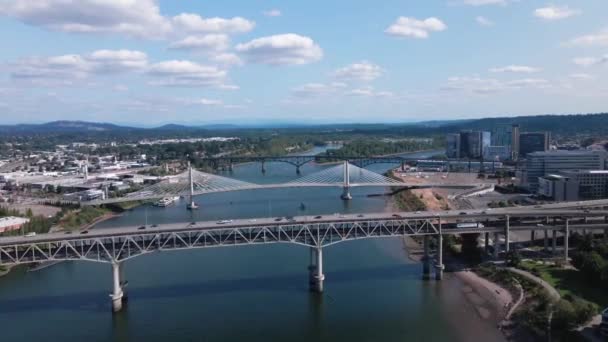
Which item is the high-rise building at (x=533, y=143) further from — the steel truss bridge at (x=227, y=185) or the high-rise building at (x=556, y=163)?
the steel truss bridge at (x=227, y=185)

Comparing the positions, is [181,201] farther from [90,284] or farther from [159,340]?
[159,340]

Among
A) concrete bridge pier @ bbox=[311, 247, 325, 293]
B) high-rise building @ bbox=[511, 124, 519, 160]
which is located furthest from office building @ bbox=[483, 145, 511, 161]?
concrete bridge pier @ bbox=[311, 247, 325, 293]

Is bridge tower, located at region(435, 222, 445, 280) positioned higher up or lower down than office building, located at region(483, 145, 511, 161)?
lower down

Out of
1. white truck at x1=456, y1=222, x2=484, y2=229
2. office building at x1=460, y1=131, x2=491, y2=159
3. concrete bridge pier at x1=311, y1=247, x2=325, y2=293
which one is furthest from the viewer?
office building at x1=460, y1=131, x2=491, y2=159

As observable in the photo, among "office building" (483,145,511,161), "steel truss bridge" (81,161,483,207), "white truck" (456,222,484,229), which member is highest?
"office building" (483,145,511,161)

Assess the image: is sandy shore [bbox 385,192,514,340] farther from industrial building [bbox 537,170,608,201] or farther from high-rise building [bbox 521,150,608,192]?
high-rise building [bbox 521,150,608,192]

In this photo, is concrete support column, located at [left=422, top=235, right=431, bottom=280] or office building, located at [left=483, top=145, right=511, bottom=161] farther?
office building, located at [left=483, top=145, right=511, bottom=161]
